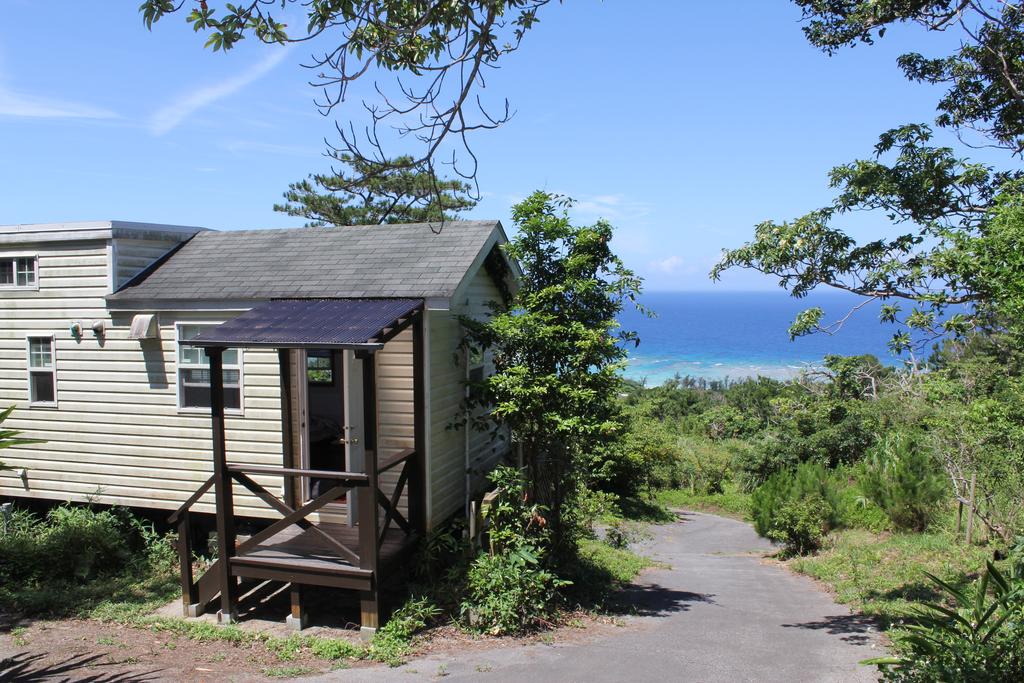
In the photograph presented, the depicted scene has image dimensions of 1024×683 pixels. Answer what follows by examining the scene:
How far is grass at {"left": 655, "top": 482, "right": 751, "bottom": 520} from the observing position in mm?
18750

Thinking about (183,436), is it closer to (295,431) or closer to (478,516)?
(295,431)

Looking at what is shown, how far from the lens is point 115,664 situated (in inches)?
276

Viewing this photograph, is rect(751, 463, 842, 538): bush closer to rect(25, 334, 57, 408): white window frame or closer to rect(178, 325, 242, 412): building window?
rect(178, 325, 242, 412): building window

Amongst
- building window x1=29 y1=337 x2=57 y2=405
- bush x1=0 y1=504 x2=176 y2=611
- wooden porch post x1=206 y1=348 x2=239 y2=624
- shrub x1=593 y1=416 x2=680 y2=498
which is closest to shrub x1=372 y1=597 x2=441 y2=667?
wooden porch post x1=206 y1=348 x2=239 y2=624

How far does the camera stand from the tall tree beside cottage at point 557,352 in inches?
340

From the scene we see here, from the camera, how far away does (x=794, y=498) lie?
1316 cm

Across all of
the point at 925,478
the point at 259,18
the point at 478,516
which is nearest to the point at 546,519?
the point at 478,516

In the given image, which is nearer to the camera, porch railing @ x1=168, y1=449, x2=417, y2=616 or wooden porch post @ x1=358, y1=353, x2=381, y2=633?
wooden porch post @ x1=358, y1=353, x2=381, y2=633

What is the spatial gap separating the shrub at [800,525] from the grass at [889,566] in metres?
0.29

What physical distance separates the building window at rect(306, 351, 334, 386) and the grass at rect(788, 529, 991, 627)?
25.3 feet

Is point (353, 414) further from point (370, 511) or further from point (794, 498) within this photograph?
point (794, 498)

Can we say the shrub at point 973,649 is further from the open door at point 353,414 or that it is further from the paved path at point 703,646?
the open door at point 353,414

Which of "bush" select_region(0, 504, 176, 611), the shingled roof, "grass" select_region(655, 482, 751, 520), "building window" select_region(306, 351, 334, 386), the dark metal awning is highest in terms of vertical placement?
the shingled roof

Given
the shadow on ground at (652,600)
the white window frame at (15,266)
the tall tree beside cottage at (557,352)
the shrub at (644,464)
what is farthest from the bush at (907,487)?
the white window frame at (15,266)
